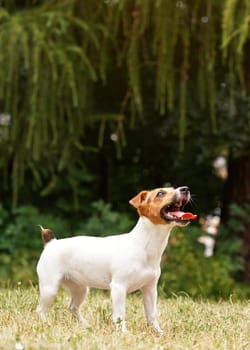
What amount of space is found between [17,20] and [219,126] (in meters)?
1.88

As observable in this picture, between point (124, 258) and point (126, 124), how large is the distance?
3.91 meters

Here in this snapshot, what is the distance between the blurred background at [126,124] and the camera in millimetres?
6223

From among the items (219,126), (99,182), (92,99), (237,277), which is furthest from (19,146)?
(237,277)

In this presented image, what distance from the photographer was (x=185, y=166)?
24.4ft

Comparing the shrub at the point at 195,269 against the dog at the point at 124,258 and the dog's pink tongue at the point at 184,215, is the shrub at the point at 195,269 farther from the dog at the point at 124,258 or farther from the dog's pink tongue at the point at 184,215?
the dog's pink tongue at the point at 184,215

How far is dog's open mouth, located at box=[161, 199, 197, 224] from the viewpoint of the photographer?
3.22 metres

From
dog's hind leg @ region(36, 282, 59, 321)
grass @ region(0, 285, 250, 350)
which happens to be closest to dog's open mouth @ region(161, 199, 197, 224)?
grass @ region(0, 285, 250, 350)

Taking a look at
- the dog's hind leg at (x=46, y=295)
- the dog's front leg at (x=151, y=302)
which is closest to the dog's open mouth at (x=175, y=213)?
the dog's front leg at (x=151, y=302)

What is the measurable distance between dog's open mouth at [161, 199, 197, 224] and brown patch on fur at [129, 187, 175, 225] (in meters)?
0.02

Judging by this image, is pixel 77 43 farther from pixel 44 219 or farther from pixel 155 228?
pixel 155 228

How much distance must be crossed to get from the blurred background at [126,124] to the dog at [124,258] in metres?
2.50

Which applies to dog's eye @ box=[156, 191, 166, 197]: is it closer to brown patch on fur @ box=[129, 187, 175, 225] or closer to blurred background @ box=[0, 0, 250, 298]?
brown patch on fur @ box=[129, 187, 175, 225]

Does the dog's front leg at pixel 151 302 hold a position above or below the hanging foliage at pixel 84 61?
below

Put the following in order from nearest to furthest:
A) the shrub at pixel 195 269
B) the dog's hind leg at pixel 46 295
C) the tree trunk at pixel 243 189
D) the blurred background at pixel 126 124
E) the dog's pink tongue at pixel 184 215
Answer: the dog's pink tongue at pixel 184 215 → the dog's hind leg at pixel 46 295 → the blurred background at pixel 126 124 → the shrub at pixel 195 269 → the tree trunk at pixel 243 189
